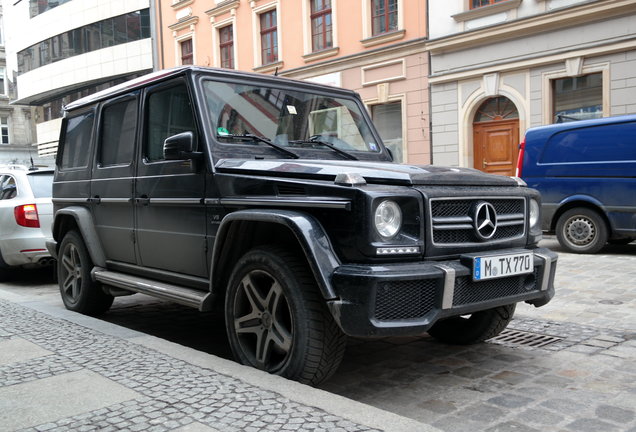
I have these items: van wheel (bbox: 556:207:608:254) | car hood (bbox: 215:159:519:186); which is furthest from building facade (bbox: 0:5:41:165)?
car hood (bbox: 215:159:519:186)

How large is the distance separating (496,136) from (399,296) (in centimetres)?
1374

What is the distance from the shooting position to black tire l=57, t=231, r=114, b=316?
5.70 m

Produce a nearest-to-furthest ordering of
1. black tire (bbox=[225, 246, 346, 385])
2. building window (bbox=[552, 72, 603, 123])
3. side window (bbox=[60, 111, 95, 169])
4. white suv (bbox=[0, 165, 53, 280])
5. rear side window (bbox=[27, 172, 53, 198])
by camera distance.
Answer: black tire (bbox=[225, 246, 346, 385])
side window (bbox=[60, 111, 95, 169])
white suv (bbox=[0, 165, 53, 280])
rear side window (bbox=[27, 172, 53, 198])
building window (bbox=[552, 72, 603, 123])

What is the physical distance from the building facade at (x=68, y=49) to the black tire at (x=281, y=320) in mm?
27128

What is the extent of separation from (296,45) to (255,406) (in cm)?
1894

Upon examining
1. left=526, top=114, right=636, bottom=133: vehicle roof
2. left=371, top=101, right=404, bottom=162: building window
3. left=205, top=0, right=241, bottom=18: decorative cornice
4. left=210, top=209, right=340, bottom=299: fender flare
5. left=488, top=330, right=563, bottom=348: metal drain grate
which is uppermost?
left=205, top=0, right=241, bottom=18: decorative cornice

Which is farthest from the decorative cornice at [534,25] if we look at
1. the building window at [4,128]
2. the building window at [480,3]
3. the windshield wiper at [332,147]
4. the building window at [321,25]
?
the building window at [4,128]

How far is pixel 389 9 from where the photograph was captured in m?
17.8

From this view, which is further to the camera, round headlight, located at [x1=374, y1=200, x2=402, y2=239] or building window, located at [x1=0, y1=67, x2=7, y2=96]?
building window, located at [x1=0, y1=67, x2=7, y2=96]

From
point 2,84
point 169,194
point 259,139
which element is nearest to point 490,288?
point 259,139

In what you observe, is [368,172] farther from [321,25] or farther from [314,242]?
[321,25]

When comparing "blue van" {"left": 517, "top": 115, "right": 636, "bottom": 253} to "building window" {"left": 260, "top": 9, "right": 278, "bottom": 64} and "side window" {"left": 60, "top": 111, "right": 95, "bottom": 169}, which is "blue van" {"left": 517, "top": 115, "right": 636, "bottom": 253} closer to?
"side window" {"left": 60, "top": 111, "right": 95, "bottom": 169}

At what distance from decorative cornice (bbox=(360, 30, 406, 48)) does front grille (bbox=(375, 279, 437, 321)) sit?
49.9 feet

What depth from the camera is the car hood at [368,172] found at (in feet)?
11.2
